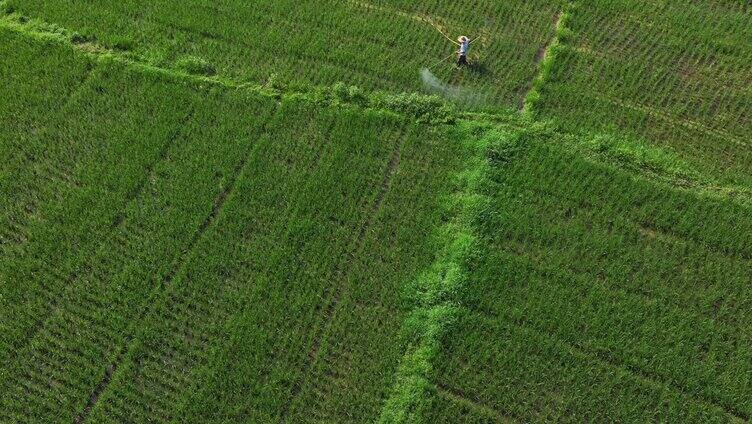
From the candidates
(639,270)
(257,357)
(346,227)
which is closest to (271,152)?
(346,227)

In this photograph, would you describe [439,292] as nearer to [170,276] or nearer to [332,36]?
[170,276]

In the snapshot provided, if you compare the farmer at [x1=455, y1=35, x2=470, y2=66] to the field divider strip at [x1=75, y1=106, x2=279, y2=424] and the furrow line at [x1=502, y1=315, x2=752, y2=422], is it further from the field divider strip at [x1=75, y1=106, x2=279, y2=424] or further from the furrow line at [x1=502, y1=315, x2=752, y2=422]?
the furrow line at [x1=502, y1=315, x2=752, y2=422]

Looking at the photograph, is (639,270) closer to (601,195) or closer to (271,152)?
(601,195)

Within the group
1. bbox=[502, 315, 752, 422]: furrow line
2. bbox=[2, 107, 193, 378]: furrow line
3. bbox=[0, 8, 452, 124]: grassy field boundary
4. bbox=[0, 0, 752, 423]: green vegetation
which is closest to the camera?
bbox=[502, 315, 752, 422]: furrow line

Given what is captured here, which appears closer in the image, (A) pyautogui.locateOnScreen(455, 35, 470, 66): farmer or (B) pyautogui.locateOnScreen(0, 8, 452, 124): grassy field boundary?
(B) pyautogui.locateOnScreen(0, 8, 452, 124): grassy field boundary

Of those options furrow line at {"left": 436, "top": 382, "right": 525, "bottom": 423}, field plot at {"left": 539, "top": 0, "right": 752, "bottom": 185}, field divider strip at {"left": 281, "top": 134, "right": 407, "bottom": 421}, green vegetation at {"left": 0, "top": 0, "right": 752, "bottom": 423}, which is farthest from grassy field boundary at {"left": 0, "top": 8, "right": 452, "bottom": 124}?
furrow line at {"left": 436, "top": 382, "right": 525, "bottom": 423}

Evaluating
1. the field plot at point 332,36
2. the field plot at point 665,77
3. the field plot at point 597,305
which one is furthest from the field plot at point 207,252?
the field plot at point 665,77
